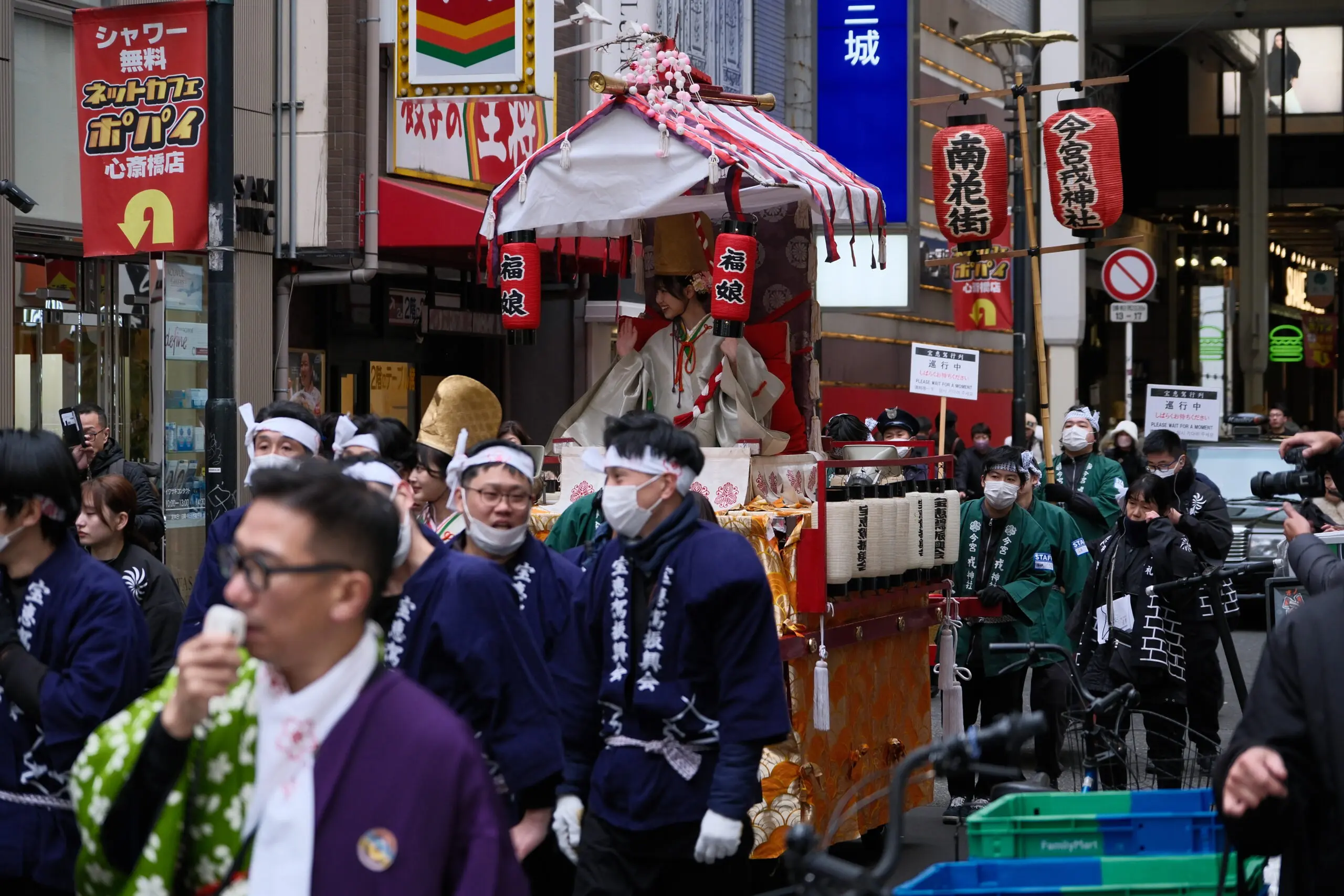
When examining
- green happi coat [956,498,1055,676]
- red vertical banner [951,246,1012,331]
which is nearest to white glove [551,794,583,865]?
green happi coat [956,498,1055,676]

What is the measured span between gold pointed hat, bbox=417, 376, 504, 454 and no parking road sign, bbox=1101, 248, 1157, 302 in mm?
13880

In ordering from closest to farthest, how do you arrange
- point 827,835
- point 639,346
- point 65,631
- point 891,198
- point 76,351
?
point 827,835 < point 65,631 < point 639,346 < point 76,351 < point 891,198

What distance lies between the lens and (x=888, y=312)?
25.4 metres

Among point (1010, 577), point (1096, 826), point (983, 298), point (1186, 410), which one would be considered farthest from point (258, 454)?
point (983, 298)

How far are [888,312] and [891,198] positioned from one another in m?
2.62

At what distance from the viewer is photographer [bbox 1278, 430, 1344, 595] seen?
5000 mm

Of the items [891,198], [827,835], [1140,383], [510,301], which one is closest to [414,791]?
[827,835]

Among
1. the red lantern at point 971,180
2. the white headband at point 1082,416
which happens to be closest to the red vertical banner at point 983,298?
the red lantern at point 971,180

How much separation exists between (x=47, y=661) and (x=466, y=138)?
13701mm

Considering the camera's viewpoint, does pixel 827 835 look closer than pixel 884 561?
Yes

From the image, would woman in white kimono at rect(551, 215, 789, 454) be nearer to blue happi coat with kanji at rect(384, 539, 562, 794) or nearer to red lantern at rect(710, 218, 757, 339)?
red lantern at rect(710, 218, 757, 339)

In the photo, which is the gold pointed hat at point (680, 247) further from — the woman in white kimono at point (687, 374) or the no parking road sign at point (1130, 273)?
the no parking road sign at point (1130, 273)

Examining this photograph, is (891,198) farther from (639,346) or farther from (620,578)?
(620,578)

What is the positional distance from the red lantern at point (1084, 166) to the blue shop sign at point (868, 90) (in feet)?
13.5
